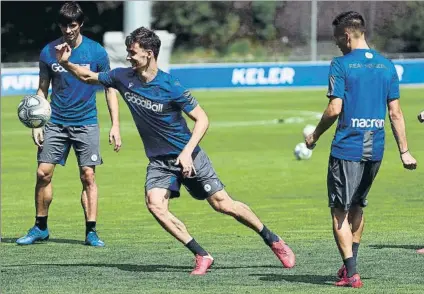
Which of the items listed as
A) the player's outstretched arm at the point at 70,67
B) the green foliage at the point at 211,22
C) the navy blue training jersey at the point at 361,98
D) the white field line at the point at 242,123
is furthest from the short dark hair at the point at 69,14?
the green foliage at the point at 211,22

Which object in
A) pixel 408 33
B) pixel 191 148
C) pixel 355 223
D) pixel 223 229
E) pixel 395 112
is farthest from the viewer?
pixel 408 33

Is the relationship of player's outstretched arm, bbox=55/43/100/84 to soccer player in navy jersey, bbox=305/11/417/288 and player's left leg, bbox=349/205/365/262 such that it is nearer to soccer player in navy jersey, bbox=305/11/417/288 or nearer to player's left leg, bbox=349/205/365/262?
soccer player in navy jersey, bbox=305/11/417/288

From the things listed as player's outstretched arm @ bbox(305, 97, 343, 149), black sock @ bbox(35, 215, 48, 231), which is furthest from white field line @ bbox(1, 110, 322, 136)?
player's outstretched arm @ bbox(305, 97, 343, 149)

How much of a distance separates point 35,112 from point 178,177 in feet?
7.06

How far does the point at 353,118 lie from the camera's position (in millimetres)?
9586

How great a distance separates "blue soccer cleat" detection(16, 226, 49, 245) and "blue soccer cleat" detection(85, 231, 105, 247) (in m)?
0.52

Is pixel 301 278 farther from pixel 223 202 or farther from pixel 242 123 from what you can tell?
pixel 242 123

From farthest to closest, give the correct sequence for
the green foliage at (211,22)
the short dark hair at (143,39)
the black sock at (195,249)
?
the green foliage at (211,22) < the black sock at (195,249) < the short dark hair at (143,39)

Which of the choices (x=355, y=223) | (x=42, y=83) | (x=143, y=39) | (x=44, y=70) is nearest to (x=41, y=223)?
(x=42, y=83)

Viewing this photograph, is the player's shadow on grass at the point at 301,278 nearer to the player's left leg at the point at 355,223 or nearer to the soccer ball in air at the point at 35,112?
the player's left leg at the point at 355,223

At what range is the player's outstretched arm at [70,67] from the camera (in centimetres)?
1070

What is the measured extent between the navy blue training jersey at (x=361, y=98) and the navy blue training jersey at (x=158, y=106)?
4.56ft

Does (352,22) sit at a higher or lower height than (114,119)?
higher

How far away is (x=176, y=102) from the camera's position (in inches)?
408
